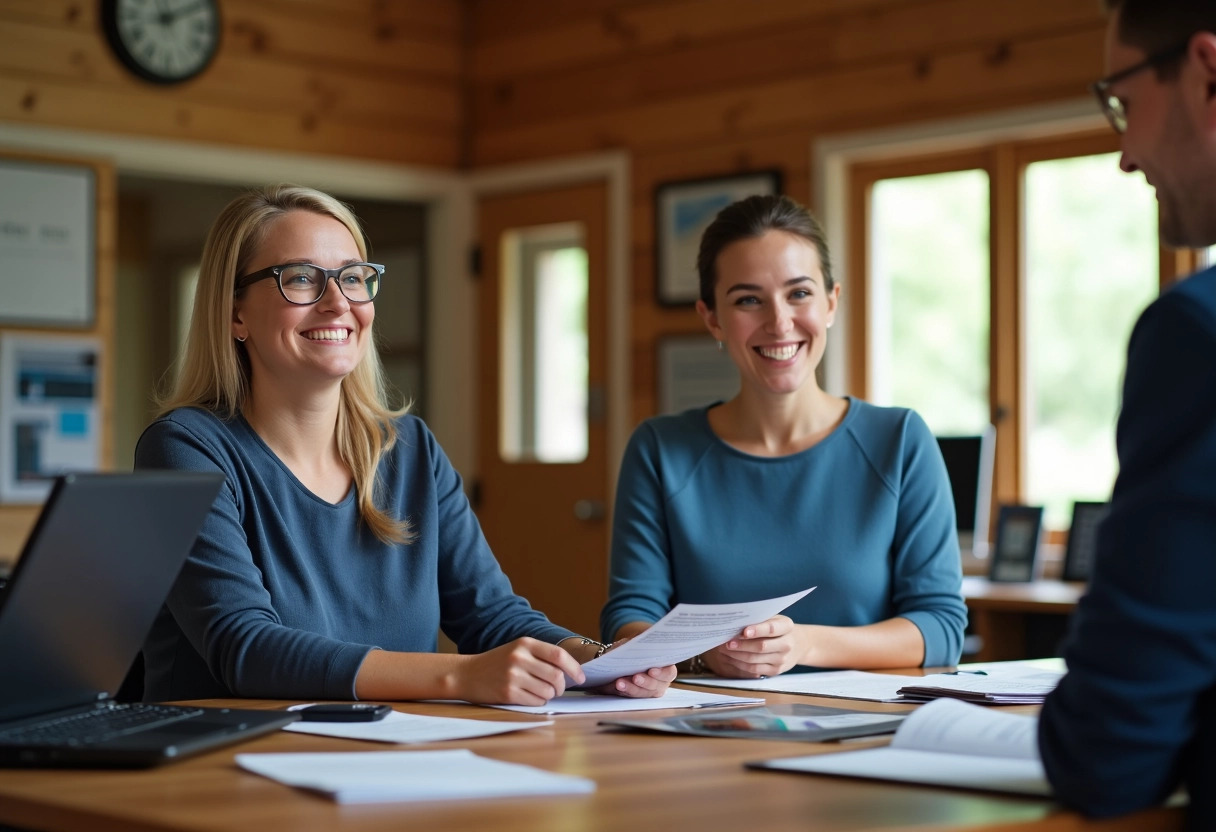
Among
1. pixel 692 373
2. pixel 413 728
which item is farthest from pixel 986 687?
pixel 692 373

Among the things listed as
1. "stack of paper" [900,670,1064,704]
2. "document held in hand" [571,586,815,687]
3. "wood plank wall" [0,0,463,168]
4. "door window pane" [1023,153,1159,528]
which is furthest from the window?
"document held in hand" [571,586,815,687]

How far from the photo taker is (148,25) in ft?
15.7

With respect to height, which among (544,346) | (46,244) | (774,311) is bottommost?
(774,311)

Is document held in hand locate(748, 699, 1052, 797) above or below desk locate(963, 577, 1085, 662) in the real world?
above

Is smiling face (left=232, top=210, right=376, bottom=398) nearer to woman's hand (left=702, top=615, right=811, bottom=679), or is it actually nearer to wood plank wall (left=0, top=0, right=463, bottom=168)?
woman's hand (left=702, top=615, right=811, bottom=679)

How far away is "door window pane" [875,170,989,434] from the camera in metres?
4.39

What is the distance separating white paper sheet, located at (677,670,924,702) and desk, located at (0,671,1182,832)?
0.42m

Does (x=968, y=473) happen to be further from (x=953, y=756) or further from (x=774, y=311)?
(x=953, y=756)

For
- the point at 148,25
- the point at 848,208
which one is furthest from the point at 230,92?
the point at 848,208

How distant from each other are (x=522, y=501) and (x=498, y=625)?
10.9 ft

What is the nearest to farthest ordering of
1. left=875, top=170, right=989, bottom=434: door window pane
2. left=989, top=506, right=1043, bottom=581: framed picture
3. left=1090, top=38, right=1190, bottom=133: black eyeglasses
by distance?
1. left=1090, top=38, right=1190, bottom=133: black eyeglasses
2. left=989, top=506, right=1043, bottom=581: framed picture
3. left=875, top=170, right=989, bottom=434: door window pane

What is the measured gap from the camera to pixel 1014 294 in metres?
4.28

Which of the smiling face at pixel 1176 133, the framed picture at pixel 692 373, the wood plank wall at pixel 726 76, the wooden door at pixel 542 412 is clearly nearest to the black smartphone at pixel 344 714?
the smiling face at pixel 1176 133

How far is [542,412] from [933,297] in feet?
5.31
